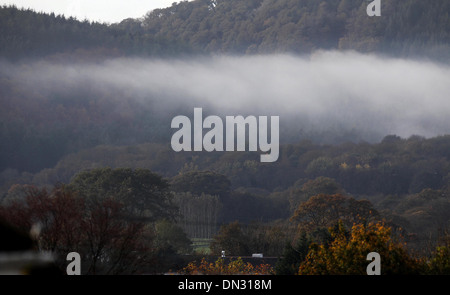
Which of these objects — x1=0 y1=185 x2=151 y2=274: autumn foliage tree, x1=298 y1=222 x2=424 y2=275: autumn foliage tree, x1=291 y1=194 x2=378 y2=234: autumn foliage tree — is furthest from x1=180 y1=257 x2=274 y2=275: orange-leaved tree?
x1=291 y1=194 x2=378 y2=234: autumn foliage tree

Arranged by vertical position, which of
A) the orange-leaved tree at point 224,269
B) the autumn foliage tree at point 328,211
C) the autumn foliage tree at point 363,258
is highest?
the autumn foliage tree at point 363,258

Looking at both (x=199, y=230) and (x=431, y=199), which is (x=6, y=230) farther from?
(x=431, y=199)

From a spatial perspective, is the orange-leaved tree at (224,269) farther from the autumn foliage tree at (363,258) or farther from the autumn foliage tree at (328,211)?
the autumn foliage tree at (328,211)

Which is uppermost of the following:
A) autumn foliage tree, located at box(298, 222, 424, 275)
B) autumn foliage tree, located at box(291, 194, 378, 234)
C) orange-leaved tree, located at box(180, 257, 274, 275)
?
autumn foliage tree, located at box(298, 222, 424, 275)

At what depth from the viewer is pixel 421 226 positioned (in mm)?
133625

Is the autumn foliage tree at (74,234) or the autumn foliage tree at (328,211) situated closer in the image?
the autumn foliage tree at (74,234)

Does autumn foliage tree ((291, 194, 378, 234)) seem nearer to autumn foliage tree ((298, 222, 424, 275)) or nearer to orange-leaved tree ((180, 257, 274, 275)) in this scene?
orange-leaved tree ((180, 257, 274, 275))

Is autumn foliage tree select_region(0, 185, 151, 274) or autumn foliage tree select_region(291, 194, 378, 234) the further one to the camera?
autumn foliage tree select_region(291, 194, 378, 234)

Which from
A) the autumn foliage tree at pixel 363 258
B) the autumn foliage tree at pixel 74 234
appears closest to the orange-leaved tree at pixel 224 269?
the autumn foliage tree at pixel 74 234

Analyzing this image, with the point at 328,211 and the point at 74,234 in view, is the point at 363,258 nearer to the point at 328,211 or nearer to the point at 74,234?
the point at 74,234

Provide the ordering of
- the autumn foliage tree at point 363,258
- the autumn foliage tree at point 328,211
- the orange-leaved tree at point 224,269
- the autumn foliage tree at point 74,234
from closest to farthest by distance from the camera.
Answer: the autumn foliage tree at point 363,258 < the autumn foliage tree at point 74,234 < the orange-leaved tree at point 224,269 < the autumn foliage tree at point 328,211

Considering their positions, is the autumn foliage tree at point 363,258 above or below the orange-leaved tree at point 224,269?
above
